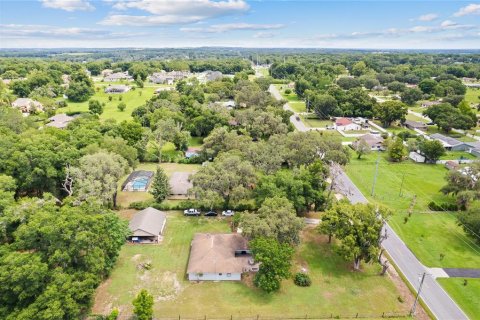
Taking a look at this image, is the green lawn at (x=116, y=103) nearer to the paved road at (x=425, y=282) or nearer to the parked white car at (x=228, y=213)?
the parked white car at (x=228, y=213)

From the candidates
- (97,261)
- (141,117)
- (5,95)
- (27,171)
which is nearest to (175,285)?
(97,261)

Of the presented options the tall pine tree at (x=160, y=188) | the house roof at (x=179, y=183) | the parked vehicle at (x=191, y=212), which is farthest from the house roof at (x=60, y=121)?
the parked vehicle at (x=191, y=212)

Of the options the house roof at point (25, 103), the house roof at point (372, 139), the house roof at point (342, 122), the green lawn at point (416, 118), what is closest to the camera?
the house roof at point (372, 139)

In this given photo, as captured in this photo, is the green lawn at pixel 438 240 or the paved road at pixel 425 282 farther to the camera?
the green lawn at pixel 438 240

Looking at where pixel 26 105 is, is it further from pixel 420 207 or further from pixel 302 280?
pixel 420 207

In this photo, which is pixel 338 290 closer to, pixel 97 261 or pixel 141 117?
pixel 97 261

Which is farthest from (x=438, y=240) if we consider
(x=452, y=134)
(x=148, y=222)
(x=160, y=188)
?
(x=452, y=134)
